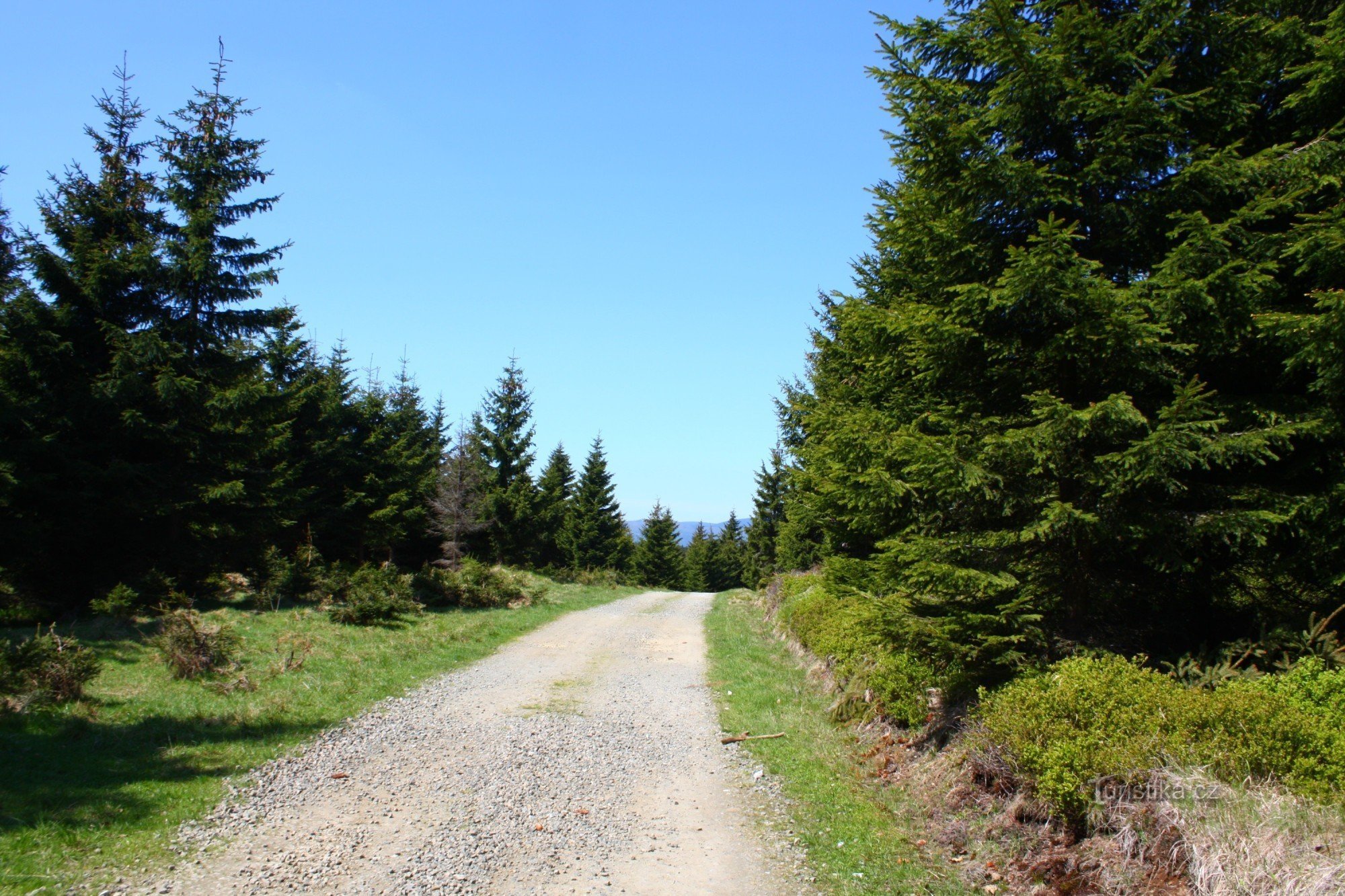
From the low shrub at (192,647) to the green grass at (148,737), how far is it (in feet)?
0.76

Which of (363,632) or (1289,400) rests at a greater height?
(1289,400)

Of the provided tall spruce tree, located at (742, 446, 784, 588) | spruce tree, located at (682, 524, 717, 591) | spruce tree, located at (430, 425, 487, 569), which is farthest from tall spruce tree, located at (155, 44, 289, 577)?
spruce tree, located at (682, 524, 717, 591)

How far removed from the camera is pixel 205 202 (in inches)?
687

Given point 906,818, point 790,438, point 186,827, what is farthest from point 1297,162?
point 790,438

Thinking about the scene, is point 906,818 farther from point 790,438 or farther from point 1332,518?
point 790,438

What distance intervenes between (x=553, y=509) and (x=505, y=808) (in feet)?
110

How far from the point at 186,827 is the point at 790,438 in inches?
733

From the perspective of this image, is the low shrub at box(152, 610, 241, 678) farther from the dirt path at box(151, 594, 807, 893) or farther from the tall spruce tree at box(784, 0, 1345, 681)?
the tall spruce tree at box(784, 0, 1345, 681)

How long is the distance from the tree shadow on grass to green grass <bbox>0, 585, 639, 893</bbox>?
2 centimetres

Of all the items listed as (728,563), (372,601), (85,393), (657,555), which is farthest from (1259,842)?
(728,563)

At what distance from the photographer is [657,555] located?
199 ft

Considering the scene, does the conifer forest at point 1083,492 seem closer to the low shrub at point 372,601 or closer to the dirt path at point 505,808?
the dirt path at point 505,808

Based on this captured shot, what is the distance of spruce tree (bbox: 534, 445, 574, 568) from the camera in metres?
37.2

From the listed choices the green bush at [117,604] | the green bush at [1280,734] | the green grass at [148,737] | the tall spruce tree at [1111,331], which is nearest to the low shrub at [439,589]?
the green grass at [148,737]
